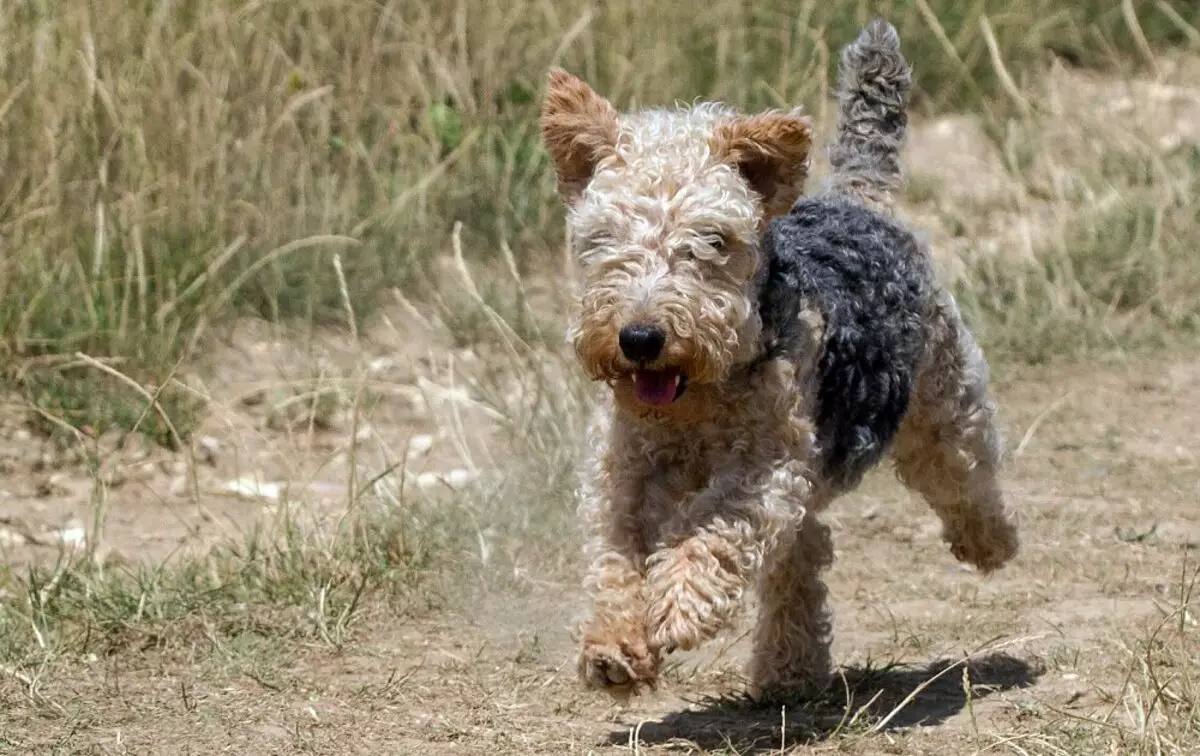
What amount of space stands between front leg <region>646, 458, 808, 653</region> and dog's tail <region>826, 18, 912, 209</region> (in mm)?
1318

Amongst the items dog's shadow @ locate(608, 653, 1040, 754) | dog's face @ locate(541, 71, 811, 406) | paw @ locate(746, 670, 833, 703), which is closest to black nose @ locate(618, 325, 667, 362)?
dog's face @ locate(541, 71, 811, 406)

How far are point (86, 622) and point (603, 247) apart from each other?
2064 mm

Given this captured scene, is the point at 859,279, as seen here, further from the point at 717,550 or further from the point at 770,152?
the point at 717,550

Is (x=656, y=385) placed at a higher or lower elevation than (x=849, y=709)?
higher

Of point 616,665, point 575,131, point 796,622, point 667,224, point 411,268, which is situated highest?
point 575,131

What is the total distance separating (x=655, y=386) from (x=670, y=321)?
179 millimetres

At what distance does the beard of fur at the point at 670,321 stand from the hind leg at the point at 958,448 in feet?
3.95

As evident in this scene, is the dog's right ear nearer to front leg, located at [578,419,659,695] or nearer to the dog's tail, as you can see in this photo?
front leg, located at [578,419,659,695]

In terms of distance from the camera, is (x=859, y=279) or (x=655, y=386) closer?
(x=655, y=386)

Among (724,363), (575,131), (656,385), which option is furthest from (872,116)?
(656,385)

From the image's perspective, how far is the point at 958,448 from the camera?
5766 millimetres

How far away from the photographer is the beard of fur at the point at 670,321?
4418 millimetres

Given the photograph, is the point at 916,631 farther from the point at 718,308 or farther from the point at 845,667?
the point at 718,308

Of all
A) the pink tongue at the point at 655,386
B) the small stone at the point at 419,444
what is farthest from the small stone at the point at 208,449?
the pink tongue at the point at 655,386
